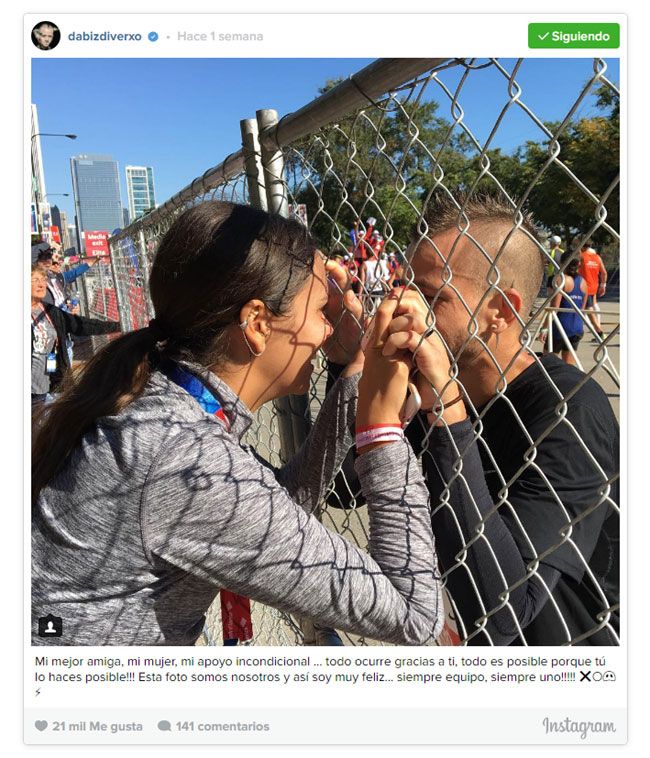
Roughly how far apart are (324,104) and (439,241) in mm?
457

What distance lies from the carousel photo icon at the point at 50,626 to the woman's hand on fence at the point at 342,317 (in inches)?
38.0

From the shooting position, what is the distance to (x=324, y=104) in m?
1.58

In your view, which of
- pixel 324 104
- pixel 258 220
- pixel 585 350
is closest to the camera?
pixel 258 220

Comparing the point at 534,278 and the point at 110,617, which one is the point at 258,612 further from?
the point at 534,278

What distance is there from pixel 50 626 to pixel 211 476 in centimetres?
55

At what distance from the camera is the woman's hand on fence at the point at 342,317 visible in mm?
1820

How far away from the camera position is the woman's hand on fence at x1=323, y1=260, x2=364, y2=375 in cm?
182

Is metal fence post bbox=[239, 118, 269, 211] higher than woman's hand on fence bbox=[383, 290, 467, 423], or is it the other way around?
metal fence post bbox=[239, 118, 269, 211]
